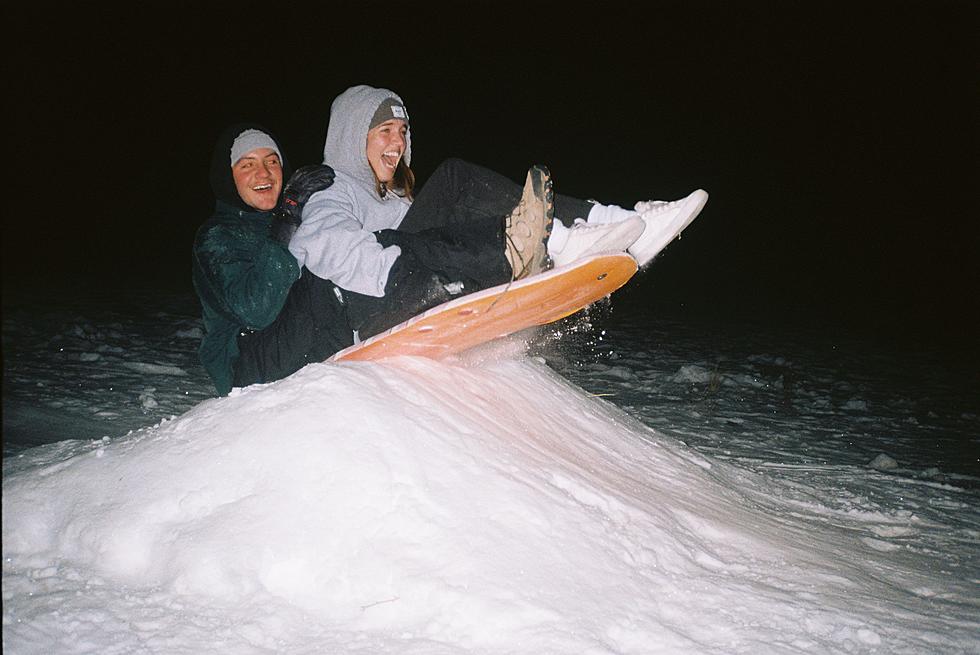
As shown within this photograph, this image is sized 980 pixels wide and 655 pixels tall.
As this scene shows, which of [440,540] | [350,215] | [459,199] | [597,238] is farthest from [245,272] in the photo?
[440,540]

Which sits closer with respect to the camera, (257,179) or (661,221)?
(661,221)

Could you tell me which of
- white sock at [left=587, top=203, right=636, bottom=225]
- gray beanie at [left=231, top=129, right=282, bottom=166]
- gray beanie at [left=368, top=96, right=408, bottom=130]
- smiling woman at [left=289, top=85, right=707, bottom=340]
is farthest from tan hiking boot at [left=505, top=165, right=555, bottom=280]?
gray beanie at [left=231, top=129, right=282, bottom=166]

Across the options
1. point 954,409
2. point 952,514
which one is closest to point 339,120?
point 952,514

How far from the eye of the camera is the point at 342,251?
2.48 metres

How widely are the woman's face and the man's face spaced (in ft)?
1.60

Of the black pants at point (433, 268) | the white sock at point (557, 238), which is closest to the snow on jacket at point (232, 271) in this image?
the black pants at point (433, 268)

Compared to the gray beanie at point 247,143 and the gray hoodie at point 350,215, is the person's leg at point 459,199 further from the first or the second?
the gray beanie at point 247,143

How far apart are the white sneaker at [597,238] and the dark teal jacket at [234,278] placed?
106cm

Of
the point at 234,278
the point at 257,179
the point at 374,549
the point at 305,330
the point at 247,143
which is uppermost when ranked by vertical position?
the point at 247,143

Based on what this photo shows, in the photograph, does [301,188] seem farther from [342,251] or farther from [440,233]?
[440,233]

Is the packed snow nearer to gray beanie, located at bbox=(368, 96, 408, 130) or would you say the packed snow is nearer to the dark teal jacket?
the dark teal jacket

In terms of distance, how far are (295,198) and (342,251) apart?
15.6 inches

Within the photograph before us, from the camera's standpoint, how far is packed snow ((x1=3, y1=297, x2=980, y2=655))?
1575 millimetres

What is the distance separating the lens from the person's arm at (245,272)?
Result: 2.63 m
